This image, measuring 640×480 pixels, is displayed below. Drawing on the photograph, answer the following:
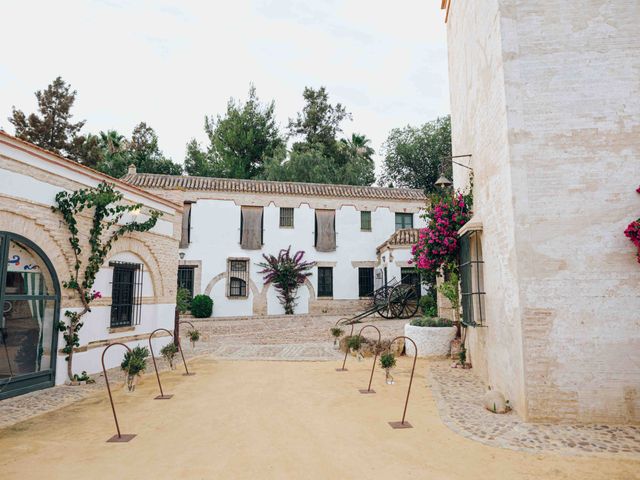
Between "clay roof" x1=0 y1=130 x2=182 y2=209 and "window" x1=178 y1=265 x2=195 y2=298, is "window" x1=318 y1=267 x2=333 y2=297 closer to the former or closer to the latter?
"window" x1=178 y1=265 x2=195 y2=298

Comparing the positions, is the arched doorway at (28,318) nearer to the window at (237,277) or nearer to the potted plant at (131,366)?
the potted plant at (131,366)

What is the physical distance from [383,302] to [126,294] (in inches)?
409

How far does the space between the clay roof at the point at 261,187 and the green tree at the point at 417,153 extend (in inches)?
302

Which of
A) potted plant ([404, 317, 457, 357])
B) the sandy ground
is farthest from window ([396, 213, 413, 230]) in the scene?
the sandy ground

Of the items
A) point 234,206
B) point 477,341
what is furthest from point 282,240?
point 477,341

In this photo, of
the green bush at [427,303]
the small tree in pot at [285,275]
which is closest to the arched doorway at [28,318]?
the green bush at [427,303]

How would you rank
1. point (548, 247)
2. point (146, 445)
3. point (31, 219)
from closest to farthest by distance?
point (146, 445)
point (548, 247)
point (31, 219)

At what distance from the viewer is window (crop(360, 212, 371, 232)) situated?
1995 cm

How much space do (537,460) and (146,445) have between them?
12.1 ft

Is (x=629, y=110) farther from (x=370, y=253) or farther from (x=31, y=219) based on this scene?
(x=370, y=253)

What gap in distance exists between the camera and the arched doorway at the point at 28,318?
5.99 meters

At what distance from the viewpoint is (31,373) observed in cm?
613

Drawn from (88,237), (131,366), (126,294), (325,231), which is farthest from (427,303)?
(88,237)

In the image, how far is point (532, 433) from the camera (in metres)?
4.20
